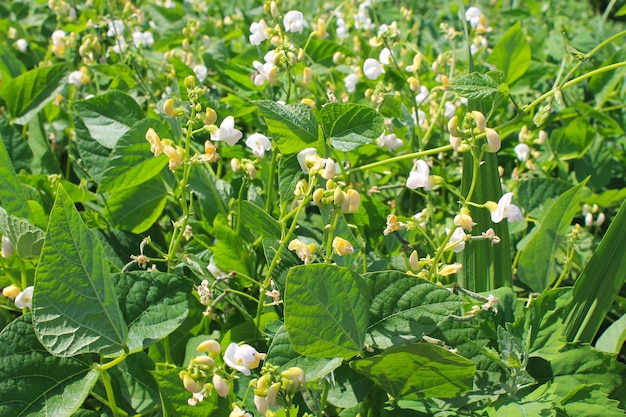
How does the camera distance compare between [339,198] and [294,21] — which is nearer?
[339,198]

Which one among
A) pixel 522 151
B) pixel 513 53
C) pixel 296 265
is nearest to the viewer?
pixel 296 265

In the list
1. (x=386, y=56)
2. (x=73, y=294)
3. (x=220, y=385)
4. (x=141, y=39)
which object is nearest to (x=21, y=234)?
(x=73, y=294)

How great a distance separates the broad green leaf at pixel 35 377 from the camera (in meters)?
0.85

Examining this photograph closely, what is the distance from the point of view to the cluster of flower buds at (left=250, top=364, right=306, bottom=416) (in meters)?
0.76

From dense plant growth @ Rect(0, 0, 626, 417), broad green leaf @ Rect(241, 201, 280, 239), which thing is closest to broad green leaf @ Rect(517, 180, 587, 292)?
dense plant growth @ Rect(0, 0, 626, 417)

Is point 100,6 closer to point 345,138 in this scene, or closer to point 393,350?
point 345,138

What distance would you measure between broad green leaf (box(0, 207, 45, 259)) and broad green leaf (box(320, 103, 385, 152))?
47cm

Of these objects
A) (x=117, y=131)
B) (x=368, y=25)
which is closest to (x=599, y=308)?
(x=117, y=131)

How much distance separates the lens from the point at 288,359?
86 cm

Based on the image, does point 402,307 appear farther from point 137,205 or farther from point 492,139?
point 137,205

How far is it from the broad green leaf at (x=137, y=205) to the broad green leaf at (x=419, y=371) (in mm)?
590

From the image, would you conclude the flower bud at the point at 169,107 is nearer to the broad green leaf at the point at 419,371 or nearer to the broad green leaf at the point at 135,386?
the broad green leaf at the point at 135,386

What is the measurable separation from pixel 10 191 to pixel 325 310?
0.62 meters

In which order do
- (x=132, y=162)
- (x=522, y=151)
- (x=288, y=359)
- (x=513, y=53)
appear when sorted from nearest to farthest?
(x=288, y=359) < (x=132, y=162) < (x=522, y=151) < (x=513, y=53)
